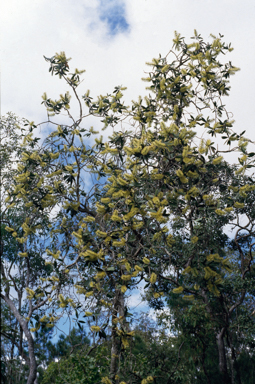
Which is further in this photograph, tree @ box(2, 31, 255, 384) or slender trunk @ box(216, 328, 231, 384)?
slender trunk @ box(216, 328, 231, 384)

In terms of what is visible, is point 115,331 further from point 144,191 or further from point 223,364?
point 223,364

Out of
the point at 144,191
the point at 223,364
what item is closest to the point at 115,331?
the point at 144,191

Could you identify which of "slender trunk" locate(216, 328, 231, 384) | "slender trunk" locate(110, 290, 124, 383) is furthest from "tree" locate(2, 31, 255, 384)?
"slender trunk" locate(216, 328, 231, 384)

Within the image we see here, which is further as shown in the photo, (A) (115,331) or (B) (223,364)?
(B) (223,364)

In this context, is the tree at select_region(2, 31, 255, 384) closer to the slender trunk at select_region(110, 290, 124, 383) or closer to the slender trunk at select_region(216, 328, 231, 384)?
the slender trunk at select_region(110, 290, 124, 383)

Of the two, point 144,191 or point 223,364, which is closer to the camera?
point 144,191

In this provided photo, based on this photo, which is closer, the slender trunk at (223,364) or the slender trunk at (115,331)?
the slender trunk at (115,331)

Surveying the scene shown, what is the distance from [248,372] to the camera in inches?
234

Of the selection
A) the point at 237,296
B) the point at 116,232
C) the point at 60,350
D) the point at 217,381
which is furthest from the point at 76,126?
the point at 60,350

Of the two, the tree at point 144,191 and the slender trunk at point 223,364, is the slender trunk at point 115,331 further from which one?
the slender trunk at point 223,364

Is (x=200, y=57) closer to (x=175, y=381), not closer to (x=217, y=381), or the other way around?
(x=175, y=381)

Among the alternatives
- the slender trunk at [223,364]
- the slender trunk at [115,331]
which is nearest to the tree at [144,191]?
the slender trunk at [115,331]

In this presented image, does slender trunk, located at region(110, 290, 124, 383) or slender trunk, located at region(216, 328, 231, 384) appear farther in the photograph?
slender trunk, located at region(216, 328, 231, 384)

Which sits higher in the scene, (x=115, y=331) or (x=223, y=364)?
(x=223, y=364)
